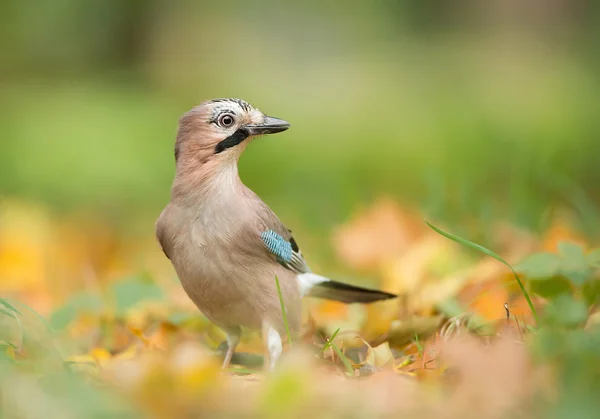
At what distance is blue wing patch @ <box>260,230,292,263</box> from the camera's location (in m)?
3.27

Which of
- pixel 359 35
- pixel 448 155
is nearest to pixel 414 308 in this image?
pixel 448 155

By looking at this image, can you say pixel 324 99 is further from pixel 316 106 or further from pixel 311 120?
pixel 311 120

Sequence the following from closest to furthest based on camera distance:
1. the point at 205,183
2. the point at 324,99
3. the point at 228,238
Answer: the point at 228,238 → the point at 205,183 → the point at 324,99

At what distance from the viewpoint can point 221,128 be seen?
3354mm

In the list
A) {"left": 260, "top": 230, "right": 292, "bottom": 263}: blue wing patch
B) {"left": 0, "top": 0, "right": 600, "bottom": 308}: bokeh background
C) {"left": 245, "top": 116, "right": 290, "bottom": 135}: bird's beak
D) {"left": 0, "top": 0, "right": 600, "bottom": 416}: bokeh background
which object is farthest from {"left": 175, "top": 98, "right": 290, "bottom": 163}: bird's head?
{"left": 0, "top": 0, "right": 600, "bottom": 308}: bokeh background

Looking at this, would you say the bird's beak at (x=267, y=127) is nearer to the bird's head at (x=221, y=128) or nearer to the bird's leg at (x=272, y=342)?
the bird's head at (x=221, y=128)

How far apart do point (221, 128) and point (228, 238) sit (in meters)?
0.44

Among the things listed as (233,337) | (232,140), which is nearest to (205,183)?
(232,140)

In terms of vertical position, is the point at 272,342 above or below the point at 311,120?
above

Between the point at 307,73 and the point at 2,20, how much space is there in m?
5.26

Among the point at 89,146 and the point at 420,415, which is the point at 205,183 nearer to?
the point at 420,415

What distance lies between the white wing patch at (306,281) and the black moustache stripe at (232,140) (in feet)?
1.92

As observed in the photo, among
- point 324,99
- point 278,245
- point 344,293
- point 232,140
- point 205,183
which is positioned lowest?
point 324,99

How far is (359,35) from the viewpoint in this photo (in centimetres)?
1819
